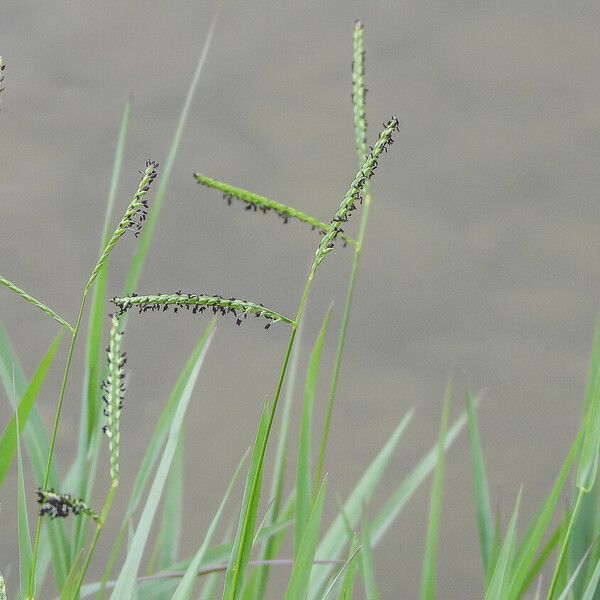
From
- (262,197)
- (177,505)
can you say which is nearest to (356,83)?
(262,197)

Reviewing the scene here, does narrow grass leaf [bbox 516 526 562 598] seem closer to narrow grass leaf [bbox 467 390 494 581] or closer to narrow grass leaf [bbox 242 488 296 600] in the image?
narrow grass leaf [bbox 467 390 494 581]

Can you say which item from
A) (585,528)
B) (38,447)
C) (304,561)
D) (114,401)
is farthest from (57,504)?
(585,528)

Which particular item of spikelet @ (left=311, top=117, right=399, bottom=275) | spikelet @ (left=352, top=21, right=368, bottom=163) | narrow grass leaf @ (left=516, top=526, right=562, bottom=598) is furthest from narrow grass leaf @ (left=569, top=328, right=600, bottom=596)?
spikelet @ (left=311, top=117, right=399, bottom=275)

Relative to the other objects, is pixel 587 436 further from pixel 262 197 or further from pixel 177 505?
pixel 177 505

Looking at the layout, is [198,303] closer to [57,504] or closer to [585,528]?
[57,504]

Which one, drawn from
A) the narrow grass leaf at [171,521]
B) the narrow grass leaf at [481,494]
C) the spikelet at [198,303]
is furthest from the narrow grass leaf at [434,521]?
the spikelet at [198,303]

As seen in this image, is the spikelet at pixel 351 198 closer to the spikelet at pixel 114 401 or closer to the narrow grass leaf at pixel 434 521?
the spikelet at pixel 114 401

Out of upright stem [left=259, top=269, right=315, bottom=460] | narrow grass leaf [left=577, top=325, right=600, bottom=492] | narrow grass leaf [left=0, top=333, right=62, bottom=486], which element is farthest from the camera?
narrow grass leaf [left=0, top=333, right=62, bottom=486]
